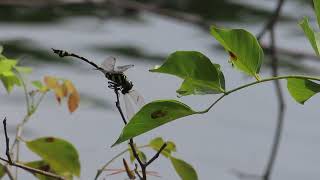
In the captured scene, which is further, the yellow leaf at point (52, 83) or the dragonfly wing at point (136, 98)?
the yellow leaf at point (52, 83)

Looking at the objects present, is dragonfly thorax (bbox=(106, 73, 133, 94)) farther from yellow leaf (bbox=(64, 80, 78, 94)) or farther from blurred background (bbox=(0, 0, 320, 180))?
blurred background (bbox=(0, 0, 320, 180))

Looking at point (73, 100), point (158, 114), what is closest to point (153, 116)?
point (158, 114)

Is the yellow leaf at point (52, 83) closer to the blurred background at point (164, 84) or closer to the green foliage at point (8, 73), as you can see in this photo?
the green foliage at point (8, 73)

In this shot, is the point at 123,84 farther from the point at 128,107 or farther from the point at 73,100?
the point at 73,100

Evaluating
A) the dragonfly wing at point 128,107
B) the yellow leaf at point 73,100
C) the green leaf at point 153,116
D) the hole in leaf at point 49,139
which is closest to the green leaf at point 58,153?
the hole in leaf at point 49,139

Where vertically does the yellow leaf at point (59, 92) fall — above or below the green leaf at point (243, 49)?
below

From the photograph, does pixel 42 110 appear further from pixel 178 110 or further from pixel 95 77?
pixel 178 110

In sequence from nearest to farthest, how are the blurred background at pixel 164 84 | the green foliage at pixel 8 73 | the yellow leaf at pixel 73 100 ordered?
1. the green foliage at pixel 8 73
2. the yellow leaf at pixel 73 100
3. the blurred background at pixel 164 84

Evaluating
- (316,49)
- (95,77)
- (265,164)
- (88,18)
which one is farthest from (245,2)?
(316,49)
